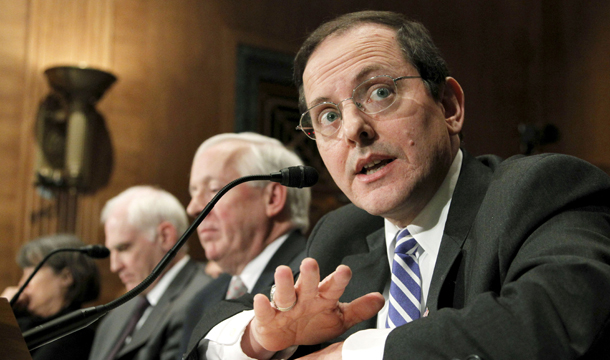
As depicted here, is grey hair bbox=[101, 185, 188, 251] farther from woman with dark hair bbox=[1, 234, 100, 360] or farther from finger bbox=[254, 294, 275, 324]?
finger bbox=[254, 294, 275, 324]

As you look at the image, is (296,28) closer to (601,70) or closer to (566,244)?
(601,70)

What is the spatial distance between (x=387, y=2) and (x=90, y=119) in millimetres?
3221

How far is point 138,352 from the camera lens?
276 cm

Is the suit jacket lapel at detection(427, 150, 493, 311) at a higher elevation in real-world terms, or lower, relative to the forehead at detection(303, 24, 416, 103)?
lower

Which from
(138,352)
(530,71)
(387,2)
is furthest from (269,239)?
(530,71)

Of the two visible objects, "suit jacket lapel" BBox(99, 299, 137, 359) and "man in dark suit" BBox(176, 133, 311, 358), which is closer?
"man in dark suit" BBox(176, 133, 311, 358)

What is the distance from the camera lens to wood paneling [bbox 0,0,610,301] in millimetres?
4441

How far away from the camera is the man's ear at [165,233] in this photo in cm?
357

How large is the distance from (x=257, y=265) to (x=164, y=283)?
0.94m

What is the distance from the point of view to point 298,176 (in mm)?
1526

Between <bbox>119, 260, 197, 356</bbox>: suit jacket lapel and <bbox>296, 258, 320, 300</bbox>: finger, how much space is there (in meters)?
1.74

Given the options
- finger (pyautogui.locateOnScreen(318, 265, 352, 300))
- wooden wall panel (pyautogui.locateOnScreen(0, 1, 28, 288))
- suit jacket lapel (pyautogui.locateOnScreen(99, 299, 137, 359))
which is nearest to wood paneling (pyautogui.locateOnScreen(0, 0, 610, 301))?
wooden wall panel (pyautogui.locateOnScreen(0, 1, 28, 288))

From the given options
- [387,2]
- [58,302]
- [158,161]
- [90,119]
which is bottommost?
[58,302]

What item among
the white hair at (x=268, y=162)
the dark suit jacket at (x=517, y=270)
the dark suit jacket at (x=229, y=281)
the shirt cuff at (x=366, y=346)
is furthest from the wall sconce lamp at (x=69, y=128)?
the shirt cuff at (x=366, y=346)
